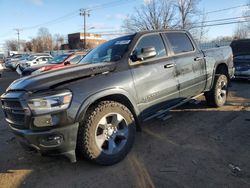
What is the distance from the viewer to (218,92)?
6496 millimetres

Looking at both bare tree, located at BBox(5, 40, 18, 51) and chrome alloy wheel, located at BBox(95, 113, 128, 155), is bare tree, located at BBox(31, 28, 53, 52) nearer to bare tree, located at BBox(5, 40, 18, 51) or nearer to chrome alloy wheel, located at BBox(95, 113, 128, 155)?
bare tree, located at BBox(5, 40, 18, 51)

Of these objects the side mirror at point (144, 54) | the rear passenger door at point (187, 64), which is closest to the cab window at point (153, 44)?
the side mirror at point (144, 54)

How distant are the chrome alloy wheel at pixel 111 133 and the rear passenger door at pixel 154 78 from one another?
50cm

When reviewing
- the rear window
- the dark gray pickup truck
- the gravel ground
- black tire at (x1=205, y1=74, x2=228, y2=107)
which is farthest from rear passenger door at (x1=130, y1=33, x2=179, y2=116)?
black tire at (x1=205, y1=74, x2=228, y2=107)

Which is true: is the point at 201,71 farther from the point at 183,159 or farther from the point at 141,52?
the point at 183,159

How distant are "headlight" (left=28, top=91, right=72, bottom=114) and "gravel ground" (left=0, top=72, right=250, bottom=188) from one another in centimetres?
100

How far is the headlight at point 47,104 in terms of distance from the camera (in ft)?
11.0

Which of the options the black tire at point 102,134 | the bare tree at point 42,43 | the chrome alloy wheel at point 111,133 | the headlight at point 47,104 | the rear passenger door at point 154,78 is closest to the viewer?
the headlight at point 47,104

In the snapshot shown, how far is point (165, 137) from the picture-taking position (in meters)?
4.91

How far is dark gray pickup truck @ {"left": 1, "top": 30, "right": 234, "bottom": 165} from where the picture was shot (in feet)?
11.1

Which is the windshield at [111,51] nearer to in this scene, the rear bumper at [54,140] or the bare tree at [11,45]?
the rear bumper at [54,140]

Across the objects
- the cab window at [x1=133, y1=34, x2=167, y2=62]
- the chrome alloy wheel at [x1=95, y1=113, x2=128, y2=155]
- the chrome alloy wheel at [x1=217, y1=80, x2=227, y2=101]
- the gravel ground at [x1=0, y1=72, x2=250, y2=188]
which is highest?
the cab window at [x1=133, y1=34, x2=167, y2=62]

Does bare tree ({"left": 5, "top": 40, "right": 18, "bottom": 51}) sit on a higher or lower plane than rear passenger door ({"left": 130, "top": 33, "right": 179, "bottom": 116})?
higher

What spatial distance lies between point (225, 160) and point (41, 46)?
88.5m
